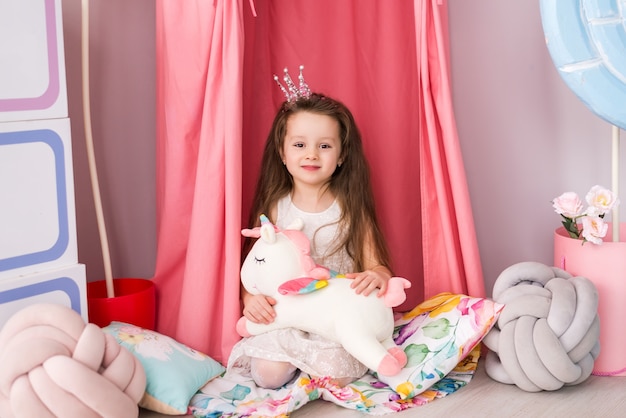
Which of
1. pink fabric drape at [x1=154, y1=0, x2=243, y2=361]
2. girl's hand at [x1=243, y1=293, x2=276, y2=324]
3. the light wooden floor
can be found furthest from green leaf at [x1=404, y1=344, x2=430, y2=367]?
pink fabric drape at [x1=154, y1=0, x2=243, y2=361]

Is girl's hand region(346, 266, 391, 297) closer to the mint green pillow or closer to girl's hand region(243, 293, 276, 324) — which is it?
girl's hand region(243, 293, 276, 324)

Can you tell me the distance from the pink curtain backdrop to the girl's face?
145 millimetres

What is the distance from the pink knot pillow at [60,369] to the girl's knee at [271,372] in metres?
0.33

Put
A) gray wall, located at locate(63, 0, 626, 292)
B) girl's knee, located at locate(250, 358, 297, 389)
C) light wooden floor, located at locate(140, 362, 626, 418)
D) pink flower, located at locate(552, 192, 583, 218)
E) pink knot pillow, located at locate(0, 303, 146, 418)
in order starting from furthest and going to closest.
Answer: gray wall, located at locate(63, 0, 626, 292)
pink flower, located at locate(552, 192, 583, 218)
girl's knee, located at locate(250, 358, 297, 389)
light wooden floor, located at locate(140, 362, 626, 418)
pink knot pillow, located at locate(0, 303, 146, 418)

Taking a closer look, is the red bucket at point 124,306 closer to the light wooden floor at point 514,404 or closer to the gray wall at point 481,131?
the gray wall at point 481,131

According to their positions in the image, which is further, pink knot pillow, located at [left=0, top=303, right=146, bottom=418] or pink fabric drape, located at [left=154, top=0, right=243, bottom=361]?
pink fabric drape, located at [left=154, top=0, right=243, bottom=361]

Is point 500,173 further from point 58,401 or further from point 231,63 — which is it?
point 58,401

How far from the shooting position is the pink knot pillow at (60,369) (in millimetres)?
1409

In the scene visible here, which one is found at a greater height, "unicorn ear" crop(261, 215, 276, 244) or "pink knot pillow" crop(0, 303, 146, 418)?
"unicorn ear" crop(261, 215, 276, 244)

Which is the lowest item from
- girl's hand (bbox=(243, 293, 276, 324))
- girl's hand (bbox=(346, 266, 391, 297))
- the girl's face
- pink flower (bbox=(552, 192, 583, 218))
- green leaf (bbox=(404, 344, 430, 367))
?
green leaf (bbox=(404, 344, 430, 367))

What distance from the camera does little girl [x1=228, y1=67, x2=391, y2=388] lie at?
6.32ft

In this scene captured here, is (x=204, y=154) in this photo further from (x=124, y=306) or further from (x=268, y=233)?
(x=124, y=306)

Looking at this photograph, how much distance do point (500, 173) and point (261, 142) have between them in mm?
741

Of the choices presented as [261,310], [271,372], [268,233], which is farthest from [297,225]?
[271,372]
